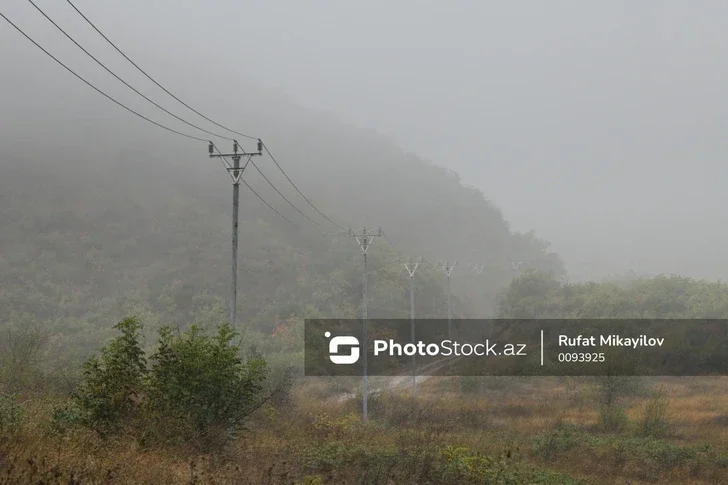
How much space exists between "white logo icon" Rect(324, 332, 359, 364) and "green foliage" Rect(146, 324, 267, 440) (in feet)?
121

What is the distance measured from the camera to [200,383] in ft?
36.7

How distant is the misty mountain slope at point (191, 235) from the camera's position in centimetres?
6272

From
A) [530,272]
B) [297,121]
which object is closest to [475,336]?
[530,272]

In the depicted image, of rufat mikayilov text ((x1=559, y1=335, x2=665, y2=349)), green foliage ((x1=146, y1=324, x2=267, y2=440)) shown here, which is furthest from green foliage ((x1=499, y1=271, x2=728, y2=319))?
green foliage ((x1=146, y1=324, x2=267, y2=440))

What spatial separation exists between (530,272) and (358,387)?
50.2 meters

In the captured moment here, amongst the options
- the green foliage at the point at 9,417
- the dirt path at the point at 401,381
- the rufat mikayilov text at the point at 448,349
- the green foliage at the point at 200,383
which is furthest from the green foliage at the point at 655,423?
the rufat mikayilov text at the point at 448,349

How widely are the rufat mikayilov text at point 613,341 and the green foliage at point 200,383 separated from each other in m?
46.9

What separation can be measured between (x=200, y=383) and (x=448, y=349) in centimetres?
5688

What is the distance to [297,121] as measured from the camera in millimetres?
159000

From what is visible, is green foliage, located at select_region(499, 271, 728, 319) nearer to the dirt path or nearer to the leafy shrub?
the dirt path

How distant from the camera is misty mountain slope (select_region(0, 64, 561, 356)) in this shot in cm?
6272

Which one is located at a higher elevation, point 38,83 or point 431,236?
point 38,83

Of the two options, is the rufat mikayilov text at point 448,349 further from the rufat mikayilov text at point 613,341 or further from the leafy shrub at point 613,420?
the leafy shrub at point 613,420

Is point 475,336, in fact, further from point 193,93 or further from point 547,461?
point 193,93
